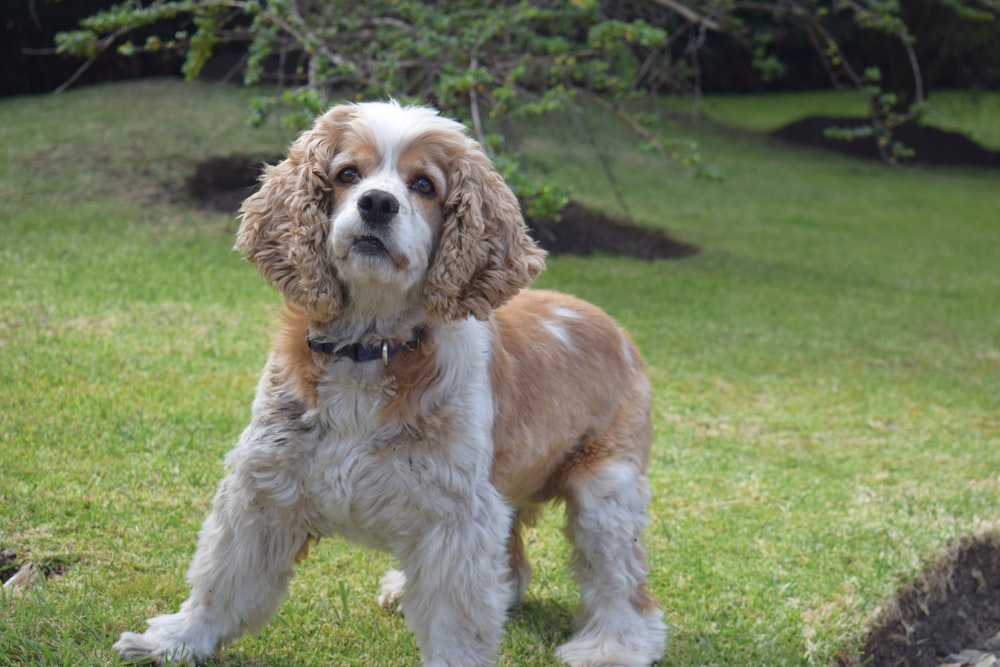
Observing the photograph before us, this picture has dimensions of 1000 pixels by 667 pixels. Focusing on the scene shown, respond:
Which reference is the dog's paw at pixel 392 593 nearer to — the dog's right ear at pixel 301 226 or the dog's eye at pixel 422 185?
the dog's right ear at pixel 301 226

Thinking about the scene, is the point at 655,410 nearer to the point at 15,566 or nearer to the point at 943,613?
the point at 943,613

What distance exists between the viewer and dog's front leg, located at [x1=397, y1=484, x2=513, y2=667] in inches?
136

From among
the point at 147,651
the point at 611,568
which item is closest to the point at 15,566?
the point at 147,651

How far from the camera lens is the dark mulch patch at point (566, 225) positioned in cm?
1125

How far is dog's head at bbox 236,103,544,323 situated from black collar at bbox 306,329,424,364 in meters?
0.09

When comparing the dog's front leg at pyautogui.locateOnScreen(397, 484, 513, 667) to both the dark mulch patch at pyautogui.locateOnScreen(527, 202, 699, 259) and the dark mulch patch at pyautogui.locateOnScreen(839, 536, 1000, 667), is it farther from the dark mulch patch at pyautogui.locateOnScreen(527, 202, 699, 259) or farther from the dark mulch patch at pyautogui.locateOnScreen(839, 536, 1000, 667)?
the dark mulch patch at pyautogui.locateOnScreen(527, 202, 699, 259)

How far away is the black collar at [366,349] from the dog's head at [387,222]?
0.09 metres

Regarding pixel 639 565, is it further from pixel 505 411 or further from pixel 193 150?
pixel 193 150

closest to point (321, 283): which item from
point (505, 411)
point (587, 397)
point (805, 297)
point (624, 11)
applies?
point (505, 411)

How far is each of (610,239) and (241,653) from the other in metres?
8.51

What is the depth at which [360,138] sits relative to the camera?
11.2 ft

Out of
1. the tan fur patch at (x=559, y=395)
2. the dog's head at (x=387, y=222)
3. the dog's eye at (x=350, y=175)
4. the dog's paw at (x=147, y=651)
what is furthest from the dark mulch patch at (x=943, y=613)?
the dog's eye at (x=350, y=175)

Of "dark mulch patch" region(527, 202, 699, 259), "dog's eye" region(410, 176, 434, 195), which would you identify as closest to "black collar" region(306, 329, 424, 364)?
"dog's eye" region(410, 176, 434, 195)

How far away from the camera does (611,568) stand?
405 cm
